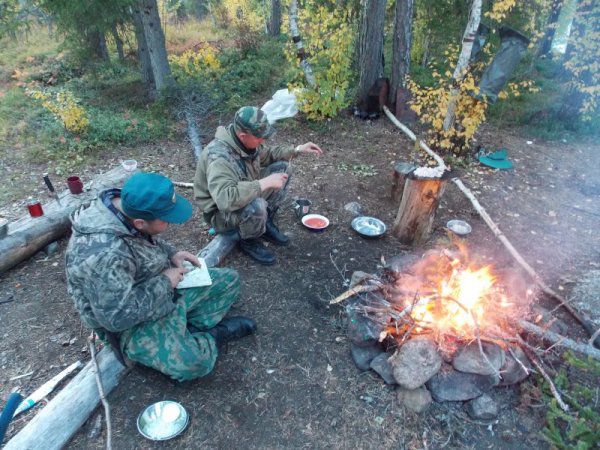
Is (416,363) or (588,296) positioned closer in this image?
(416,363)

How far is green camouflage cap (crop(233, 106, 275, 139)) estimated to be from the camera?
3.67 meters

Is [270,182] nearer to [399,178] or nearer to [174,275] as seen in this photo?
[174,275]

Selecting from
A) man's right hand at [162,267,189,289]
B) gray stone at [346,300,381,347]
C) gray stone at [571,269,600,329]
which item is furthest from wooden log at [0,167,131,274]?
gray stone at [571,269,600,329]

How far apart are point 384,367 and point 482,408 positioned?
30.2 inches

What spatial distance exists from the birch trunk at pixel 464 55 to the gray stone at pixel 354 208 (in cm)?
252

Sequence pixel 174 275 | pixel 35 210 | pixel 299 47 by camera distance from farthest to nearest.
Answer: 1. pixel 299 47
2. pixel 35 210
3. pixel 174 275

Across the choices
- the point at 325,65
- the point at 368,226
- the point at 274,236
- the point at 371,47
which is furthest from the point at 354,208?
the point at 371,47

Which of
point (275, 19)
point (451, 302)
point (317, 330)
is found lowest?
point (317, 330)

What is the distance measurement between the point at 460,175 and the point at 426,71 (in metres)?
5.70

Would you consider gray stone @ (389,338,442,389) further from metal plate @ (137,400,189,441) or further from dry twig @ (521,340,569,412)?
metal plate @ (137,400,189,441)

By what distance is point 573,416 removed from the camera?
8.67ft

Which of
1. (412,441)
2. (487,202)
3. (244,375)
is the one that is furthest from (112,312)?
(487,202)

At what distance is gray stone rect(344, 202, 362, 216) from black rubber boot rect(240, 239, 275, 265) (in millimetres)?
1488

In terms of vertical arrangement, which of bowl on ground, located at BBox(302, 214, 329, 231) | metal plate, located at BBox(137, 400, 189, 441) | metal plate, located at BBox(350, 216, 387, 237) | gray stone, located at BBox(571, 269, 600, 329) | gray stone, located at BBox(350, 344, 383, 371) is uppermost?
bowl on ground, located at BBox(302, 214, 329, 231)
